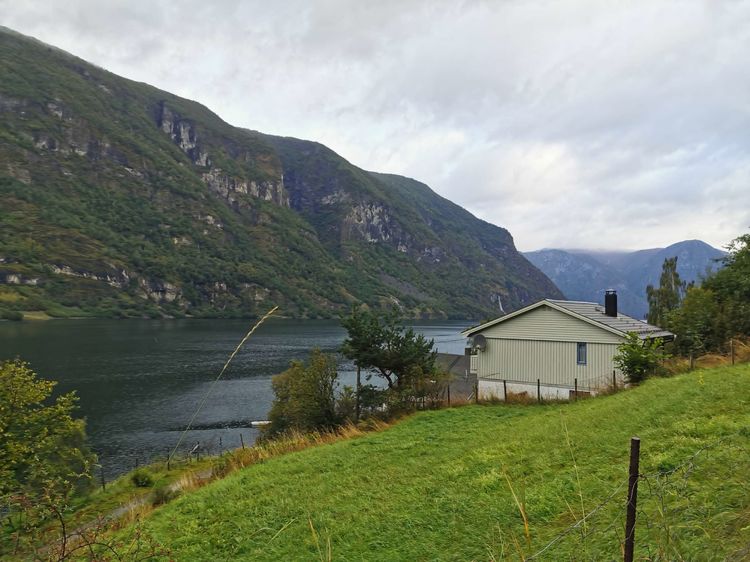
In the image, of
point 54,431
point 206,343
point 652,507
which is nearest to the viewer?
point 652,507

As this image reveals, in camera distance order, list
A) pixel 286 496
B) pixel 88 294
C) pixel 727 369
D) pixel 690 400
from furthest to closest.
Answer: pixel 88 294 < pixel 727 369 < pixel 690 400 < pixel 286 496

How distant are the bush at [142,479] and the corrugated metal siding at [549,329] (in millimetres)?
21128

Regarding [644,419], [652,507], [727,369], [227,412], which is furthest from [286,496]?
[227,412]

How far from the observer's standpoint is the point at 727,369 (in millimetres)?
15336

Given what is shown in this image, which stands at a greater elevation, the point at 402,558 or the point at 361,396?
the point at 402,558

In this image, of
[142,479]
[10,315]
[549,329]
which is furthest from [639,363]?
[10,315]

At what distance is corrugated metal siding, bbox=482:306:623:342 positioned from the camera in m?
25.8

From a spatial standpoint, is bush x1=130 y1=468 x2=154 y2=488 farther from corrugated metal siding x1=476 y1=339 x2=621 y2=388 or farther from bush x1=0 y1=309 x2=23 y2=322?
bush x1=0 y1=309 x2=23 y2=322

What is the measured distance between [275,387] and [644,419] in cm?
2909

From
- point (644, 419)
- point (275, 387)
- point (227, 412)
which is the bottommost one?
point (227, 412)

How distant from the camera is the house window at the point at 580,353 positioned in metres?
26.1

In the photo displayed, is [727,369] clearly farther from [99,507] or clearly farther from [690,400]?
[99,507]

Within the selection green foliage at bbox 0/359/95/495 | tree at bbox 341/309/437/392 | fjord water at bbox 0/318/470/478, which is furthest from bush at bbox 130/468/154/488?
tree at bbox 341/309/437/392

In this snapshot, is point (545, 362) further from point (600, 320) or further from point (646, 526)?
point (646, 526)
